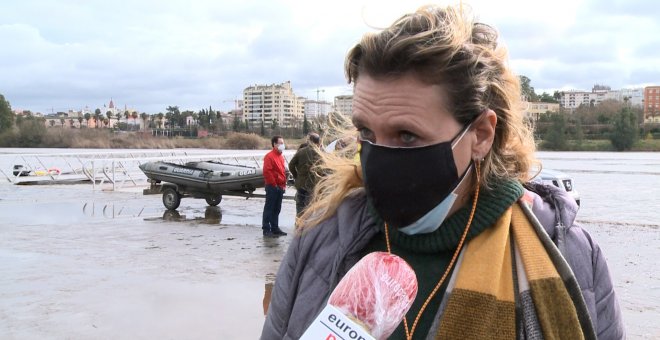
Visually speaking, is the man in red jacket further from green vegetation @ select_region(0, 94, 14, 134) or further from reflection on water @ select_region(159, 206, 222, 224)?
green vegetation @ select_region(0, 94, 14, 134)

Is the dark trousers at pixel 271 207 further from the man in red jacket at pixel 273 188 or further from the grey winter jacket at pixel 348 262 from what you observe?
the grey winter jacket at pixel 348 262

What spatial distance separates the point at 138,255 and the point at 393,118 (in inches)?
335

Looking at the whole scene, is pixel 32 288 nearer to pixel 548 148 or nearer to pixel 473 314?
pixel 473 314

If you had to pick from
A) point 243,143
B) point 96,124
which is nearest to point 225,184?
point 243,143

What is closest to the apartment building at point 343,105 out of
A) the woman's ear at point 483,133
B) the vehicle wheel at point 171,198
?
the woman's ear at point 483,133

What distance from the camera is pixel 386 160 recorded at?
1459 mm

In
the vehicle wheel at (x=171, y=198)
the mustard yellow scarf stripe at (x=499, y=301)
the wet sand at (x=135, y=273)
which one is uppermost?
the mustard yellow scarf stripe at (x=499, y=301)

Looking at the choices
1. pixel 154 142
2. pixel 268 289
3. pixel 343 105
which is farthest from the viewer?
→ pixel 154 142

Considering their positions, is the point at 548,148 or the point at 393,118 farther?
the point at 548,148

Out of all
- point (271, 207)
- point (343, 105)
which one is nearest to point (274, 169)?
point (271, 207)

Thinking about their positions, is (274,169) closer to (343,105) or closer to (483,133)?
(343,105)

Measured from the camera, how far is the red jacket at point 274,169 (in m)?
11.1

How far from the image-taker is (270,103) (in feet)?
565

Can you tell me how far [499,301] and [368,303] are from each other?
0.41 m
